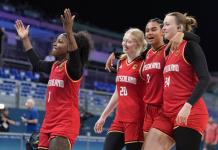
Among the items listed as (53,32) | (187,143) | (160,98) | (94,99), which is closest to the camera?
(187,143)

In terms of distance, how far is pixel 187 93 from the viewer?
422 centimetres

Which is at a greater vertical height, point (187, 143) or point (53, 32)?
point (53, 32)

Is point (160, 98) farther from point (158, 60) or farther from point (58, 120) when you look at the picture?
point (58, 120)

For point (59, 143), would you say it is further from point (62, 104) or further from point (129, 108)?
point (129, 108)

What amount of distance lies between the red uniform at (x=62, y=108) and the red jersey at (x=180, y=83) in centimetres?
109

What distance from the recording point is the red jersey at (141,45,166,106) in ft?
15.5

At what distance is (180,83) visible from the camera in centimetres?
425

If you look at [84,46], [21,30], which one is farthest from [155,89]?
[21,30]

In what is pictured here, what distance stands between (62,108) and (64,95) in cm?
14

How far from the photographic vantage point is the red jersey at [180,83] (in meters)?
4.21

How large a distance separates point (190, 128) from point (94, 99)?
466 inches

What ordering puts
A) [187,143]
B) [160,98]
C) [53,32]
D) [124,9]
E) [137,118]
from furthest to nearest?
[124,9] < [53,32] < [137,118] < [160,98] < [187,143]

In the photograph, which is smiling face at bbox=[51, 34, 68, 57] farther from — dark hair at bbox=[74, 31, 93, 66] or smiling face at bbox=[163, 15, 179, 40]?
smiling face at bbox=[163, 15, 179, 40]

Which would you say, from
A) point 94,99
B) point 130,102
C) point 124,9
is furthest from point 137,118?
point 124,9
